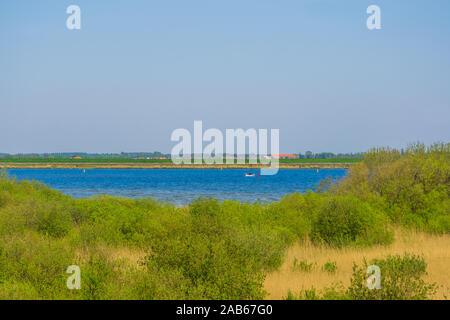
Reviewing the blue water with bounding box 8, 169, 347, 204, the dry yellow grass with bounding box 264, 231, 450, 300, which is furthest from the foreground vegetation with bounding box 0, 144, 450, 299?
the blue water with bounding box 8, 169, 347, 204

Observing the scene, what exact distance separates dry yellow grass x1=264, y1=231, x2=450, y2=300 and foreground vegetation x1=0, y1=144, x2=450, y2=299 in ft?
0.98

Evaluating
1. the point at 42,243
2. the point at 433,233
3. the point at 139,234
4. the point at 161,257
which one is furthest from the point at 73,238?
the point at 433,233

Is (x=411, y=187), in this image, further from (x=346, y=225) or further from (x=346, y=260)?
(x=346, y=260)

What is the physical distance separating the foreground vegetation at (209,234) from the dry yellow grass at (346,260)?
30 centimetres

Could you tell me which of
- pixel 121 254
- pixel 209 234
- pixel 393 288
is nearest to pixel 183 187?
pixel 121 254

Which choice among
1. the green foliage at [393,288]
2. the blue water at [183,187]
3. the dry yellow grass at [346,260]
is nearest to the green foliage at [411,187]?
the dry yellow grass at [346,260]

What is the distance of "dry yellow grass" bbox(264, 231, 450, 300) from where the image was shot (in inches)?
324

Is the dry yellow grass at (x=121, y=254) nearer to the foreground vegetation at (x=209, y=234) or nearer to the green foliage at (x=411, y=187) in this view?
the foreground vegetation at (x=209, y=234)

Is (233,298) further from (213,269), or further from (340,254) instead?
(340,254)

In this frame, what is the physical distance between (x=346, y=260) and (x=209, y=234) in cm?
374

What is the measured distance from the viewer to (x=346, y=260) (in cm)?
1068

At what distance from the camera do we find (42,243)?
8.74 m

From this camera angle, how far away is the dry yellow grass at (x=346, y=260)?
8.23m
